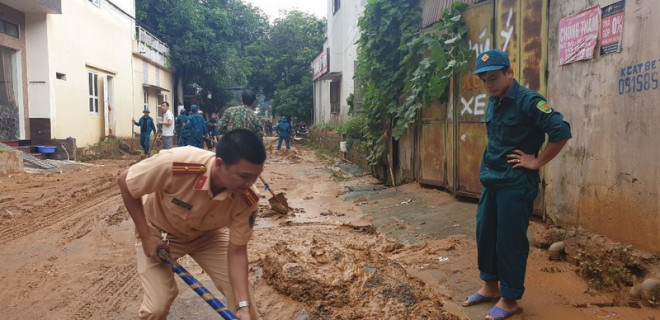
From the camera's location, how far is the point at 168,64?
2608 centimetres

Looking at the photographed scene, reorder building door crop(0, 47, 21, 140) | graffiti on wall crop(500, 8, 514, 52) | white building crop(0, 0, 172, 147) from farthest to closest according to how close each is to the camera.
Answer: white building crop(0, 0, 172, 147) → building door crop(0, 47, 21, 140) → graffiti on wall crop(500, 8, 514, 52)

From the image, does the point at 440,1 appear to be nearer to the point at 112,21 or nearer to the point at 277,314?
the point at 277,314

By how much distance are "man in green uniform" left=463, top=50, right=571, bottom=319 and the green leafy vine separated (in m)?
3.32

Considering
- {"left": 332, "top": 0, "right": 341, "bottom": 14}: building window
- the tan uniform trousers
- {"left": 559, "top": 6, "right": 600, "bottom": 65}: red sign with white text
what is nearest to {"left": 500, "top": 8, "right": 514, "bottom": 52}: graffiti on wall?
{"left": 559, "top": 6, "right": 600, "bottom": 65}: red sign with white text

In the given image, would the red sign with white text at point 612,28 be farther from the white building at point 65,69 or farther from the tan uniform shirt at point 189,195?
the white building at point 65,69

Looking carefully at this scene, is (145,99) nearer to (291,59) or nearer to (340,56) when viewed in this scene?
(340,56)

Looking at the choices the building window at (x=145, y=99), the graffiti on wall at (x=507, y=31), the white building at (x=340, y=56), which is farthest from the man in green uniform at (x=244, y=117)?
→ the building window at (x=145, y=99)

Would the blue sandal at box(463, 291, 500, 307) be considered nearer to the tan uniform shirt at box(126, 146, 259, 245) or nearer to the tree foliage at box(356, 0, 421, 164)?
the tan uniform shirt at box(126, 146, 259, 245)

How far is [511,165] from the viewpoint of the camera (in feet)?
10.3

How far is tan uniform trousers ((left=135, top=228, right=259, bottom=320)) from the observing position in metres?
2.60

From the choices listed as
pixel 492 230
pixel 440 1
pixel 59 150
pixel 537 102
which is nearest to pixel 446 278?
pixel 492 230

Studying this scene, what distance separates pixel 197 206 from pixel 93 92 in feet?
51.1

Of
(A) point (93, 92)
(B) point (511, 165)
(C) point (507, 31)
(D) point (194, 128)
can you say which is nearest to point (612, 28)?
(B) point (511, 165)

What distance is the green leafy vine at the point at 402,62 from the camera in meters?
6.61
